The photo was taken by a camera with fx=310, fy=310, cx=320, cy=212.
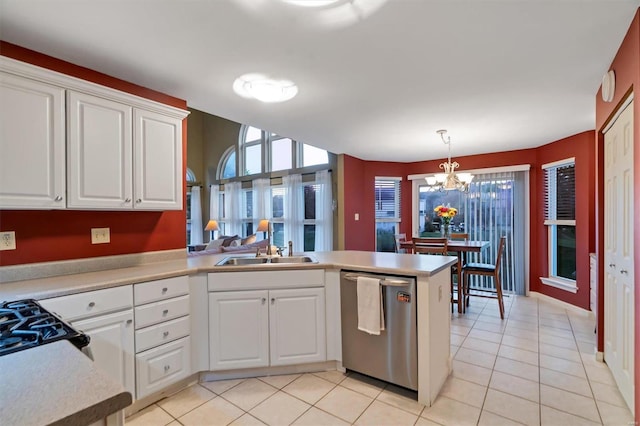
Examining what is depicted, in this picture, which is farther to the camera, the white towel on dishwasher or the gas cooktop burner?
the white towel on dishwasher

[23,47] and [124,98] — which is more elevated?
[23,47]

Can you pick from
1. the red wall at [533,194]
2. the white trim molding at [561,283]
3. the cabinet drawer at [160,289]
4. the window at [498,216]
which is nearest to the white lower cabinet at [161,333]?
the cabinet drawer at [160,289]

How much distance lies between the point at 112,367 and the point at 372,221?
4635mm

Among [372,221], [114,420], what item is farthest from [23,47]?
[372,221]

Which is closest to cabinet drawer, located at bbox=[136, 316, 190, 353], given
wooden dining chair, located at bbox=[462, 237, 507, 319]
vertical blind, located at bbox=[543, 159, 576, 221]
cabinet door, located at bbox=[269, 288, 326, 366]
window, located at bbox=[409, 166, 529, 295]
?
cabinet door, located at bbox=[269, 288, 326, 366]

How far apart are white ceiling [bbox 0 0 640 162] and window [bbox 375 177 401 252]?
9.20 ft

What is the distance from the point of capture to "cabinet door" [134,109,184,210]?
225cm

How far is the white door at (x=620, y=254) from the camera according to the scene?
192cm

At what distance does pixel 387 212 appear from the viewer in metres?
6.00

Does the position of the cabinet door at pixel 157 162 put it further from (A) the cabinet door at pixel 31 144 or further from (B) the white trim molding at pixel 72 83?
(A) the cabinet door at pixel 31 144

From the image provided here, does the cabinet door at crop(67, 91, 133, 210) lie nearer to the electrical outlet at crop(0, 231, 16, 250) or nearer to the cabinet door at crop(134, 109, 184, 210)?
the cabinet door at crop(134, 109, 184, 210)

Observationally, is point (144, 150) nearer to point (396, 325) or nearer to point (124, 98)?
point (124, 98)

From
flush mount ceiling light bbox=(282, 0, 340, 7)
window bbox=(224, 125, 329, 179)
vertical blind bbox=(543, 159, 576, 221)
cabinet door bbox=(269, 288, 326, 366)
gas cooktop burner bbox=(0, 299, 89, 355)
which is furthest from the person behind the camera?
window bbox=(224, 125, 329, 179)

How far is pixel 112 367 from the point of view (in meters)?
1.81
